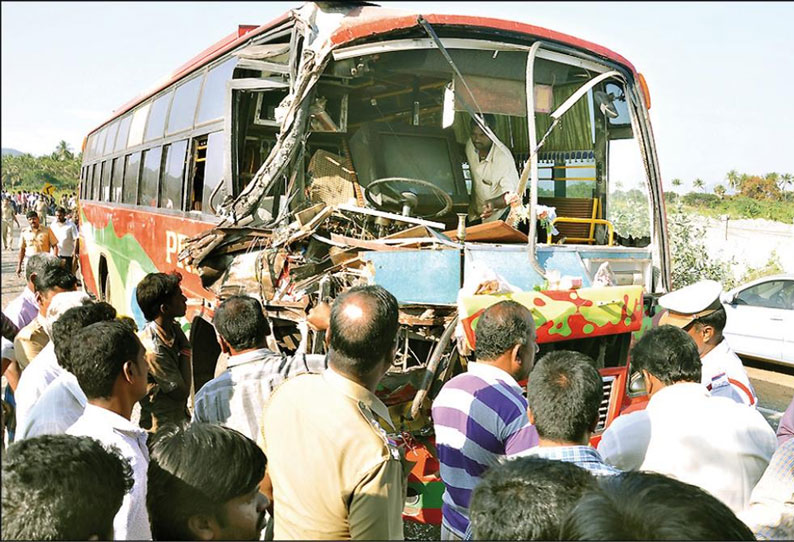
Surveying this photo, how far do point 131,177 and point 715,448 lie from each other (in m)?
8.17

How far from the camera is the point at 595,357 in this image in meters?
4.12

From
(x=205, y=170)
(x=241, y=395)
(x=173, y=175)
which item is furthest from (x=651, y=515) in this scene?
(x=173, y=175)

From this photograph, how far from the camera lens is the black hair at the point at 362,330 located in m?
2.02

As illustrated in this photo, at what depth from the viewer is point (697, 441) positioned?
2.27 metres

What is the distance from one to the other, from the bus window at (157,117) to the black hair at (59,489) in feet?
21.1

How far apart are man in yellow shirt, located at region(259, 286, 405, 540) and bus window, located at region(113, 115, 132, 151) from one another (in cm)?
842

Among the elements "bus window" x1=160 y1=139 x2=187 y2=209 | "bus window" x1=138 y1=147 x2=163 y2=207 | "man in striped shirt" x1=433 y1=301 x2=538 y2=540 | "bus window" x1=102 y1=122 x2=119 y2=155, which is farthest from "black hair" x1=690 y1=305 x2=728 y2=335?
"bus window" x1=102 y1=122 x2=119 y2=155

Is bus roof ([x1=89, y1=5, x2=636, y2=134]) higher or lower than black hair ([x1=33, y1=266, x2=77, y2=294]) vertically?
higher

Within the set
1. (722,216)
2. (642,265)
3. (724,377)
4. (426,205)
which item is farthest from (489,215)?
(722,216)

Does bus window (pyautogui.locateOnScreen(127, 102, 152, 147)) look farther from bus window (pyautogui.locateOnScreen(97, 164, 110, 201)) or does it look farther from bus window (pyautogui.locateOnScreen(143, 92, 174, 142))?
bus window (pyautogui.locateOnScreen(97, 164, 110, 201))

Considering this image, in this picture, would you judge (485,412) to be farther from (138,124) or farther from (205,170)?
(138,124)

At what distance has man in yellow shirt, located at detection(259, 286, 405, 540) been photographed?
1.73 metres

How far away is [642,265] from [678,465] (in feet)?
8.65

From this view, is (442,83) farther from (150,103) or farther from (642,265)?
(150,103)
